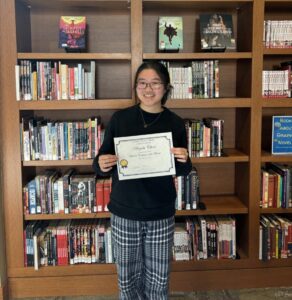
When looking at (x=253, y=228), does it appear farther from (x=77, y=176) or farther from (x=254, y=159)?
(x=77, y=176)

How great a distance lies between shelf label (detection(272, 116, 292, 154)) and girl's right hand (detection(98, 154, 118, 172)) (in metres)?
1.19

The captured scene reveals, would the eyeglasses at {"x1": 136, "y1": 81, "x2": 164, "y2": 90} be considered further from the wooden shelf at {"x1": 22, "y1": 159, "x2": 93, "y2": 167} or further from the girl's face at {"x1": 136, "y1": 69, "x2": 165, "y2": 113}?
the wooden shelf at {"x1": 22, "y1": 159, "x2": 93, "y2": 167}


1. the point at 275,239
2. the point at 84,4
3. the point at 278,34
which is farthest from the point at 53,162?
the point at 278,34

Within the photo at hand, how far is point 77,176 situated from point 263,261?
1346 mm

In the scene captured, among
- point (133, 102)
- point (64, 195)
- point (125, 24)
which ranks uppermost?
point (125, 24)

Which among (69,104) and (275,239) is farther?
(275,239)

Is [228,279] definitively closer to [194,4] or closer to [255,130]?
→ [255,130]

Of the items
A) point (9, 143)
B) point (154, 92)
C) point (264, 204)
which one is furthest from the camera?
point (264, 204)

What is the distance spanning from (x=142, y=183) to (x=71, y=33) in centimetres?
110

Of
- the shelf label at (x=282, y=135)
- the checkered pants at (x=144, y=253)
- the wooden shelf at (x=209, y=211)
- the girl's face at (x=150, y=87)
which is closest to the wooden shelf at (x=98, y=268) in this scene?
the wooden shelf at (x=209, y=211)

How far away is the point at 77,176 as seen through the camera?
Result: 251 cm

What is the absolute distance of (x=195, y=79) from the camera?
2.36m

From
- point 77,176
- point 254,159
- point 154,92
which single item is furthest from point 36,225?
point 254,159

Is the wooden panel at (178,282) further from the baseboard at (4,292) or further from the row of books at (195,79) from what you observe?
the row of books at (195,79)
